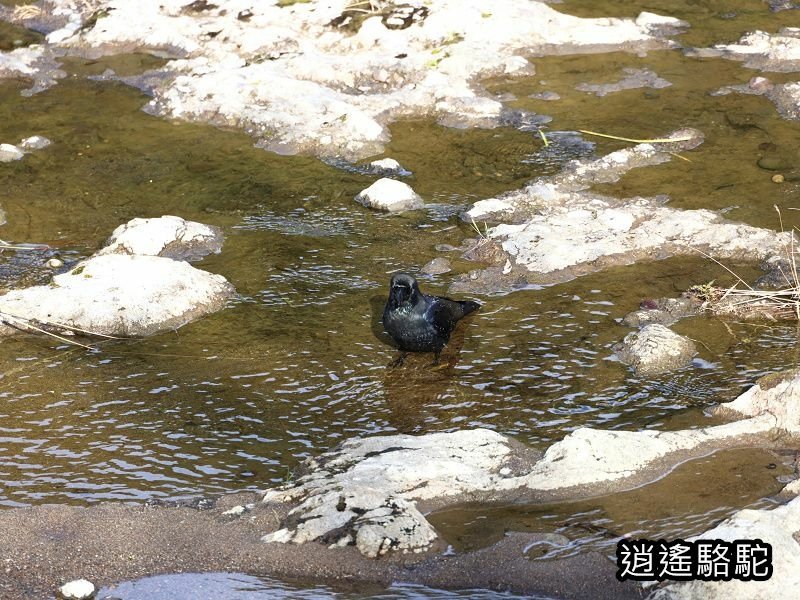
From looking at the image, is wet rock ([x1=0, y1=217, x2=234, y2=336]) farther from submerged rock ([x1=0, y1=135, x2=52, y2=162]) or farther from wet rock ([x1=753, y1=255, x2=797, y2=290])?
wet rock ([x1=753, y1=255, x2=797, y2=290])

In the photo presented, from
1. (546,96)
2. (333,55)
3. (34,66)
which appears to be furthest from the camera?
(34,66)

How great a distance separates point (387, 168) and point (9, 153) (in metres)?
3.52

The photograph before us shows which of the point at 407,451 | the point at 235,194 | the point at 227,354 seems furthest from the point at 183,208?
the point at 407,451

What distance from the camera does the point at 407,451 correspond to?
507 cm

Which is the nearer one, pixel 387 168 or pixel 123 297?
pixel 123 297

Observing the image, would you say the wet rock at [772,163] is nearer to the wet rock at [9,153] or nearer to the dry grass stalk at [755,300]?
the dry grass stalk at [755,300]

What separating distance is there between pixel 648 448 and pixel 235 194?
473 centimetres

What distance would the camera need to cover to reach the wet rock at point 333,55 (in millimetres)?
9672

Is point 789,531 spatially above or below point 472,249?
above

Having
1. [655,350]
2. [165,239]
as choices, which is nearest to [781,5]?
[655,350]

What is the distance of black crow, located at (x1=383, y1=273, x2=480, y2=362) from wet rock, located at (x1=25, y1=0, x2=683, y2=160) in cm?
319

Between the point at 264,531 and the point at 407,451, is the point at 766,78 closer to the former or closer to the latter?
the point at 407,451

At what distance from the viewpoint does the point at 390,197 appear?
813cm

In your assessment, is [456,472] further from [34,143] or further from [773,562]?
[34,143]
